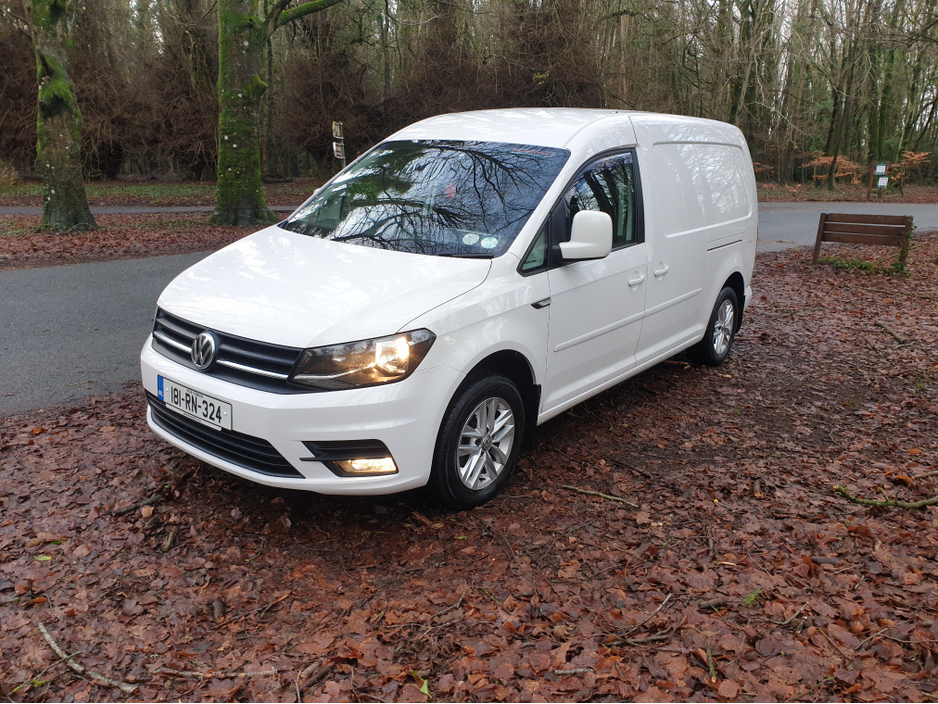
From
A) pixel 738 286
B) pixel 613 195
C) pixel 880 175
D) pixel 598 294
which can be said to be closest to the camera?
pixel 598 294

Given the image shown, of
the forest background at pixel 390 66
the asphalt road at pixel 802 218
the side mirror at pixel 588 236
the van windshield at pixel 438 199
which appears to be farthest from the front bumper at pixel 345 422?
the forest background at pixel 390 66

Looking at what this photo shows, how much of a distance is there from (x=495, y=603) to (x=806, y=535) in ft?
5.74

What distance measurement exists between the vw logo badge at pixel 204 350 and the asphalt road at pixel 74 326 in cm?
232

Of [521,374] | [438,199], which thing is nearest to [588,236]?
[521,374]

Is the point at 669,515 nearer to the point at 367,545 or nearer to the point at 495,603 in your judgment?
the point at 495,603

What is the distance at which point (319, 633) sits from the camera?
3.04 m

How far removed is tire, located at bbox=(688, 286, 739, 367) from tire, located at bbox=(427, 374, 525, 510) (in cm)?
307

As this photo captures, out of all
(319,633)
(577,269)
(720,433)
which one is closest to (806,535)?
(720,433)

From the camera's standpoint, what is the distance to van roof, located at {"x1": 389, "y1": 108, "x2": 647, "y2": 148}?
473cm

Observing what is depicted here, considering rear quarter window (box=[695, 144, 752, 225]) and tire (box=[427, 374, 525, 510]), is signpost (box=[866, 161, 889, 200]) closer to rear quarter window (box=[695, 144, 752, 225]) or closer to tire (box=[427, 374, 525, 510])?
rear quarter window (box=[695, 144, 752, 225])

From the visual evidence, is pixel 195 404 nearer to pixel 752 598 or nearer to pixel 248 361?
pixel 248 361

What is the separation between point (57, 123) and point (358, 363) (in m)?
13.3

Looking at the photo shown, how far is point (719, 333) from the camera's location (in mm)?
6785

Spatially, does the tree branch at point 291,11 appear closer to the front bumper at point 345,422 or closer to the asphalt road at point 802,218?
the asphalt road at point 802,218
